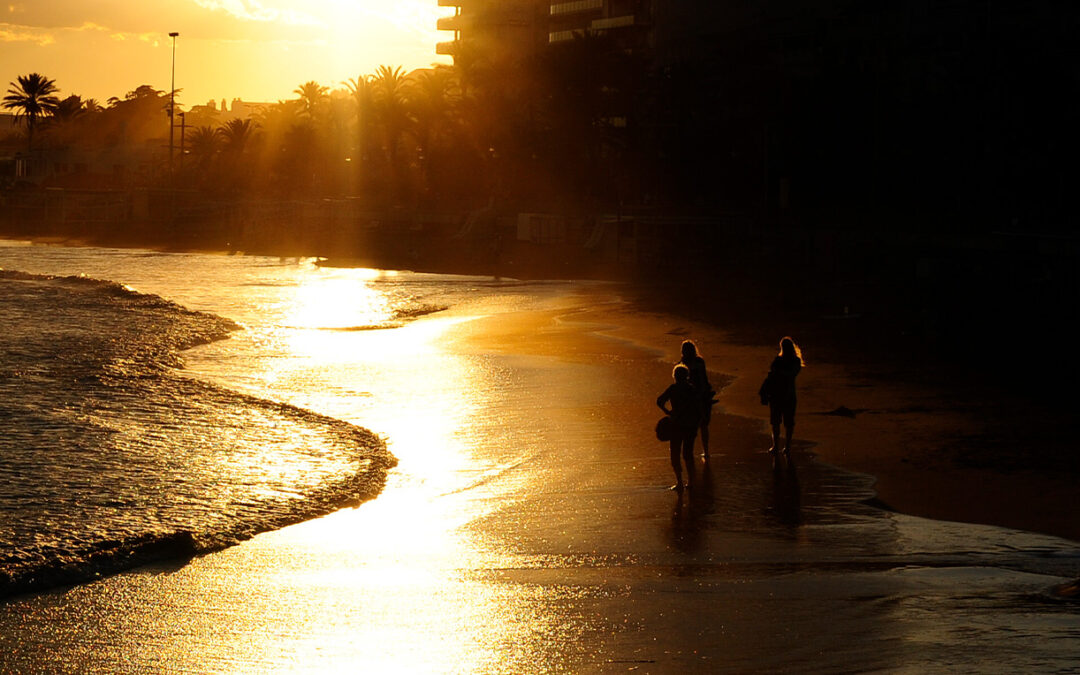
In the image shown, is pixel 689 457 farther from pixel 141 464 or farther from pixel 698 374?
pixel 141 464

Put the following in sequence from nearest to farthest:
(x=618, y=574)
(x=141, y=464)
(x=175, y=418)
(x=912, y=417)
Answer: (x=618, y=574), (x=141, y=464), (x=912, y=417), (x=175, y=418)

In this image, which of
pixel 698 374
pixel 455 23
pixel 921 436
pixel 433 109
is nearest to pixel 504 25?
pixel 455 23

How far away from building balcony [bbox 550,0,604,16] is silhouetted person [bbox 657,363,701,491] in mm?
91305

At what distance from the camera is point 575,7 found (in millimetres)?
104125

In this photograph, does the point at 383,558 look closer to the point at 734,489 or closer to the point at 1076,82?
the point at 734,489

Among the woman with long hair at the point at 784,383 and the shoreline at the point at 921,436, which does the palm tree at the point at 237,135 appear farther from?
the woman with long hair at the point at 784,383

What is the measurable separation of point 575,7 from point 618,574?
3870 inches

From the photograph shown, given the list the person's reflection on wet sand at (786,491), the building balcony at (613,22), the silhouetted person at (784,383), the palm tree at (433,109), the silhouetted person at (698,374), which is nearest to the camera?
the person's reflection on wet sand at (786,491)

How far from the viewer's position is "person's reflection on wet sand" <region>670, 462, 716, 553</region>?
11.5m

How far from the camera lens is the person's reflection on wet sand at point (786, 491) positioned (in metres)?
12.4

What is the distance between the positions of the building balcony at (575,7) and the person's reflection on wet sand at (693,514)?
91639 millimetres

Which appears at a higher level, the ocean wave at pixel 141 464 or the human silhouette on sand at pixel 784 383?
the human silhouette on sand at pixel 784 383

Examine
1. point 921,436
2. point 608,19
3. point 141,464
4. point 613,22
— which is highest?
point 608,19

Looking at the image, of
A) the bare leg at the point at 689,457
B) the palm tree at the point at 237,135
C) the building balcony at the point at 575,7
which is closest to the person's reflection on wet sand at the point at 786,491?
the bare leg at the point at 689,457
